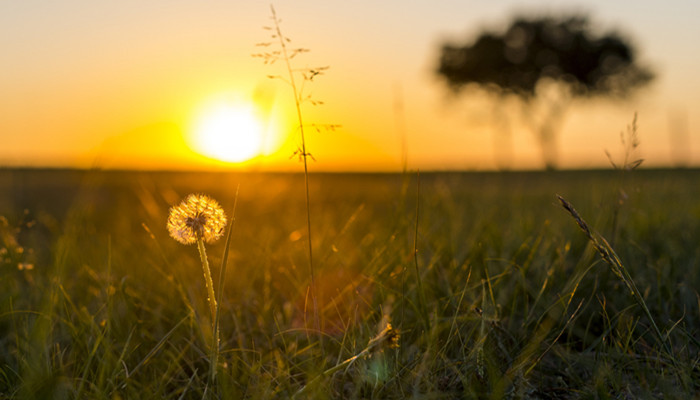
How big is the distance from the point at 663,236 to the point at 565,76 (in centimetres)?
3419

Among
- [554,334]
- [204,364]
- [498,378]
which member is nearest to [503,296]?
[554,334]

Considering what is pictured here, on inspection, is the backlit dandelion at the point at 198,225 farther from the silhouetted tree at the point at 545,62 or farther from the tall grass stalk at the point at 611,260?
the silhouetted tree at the point at 545,62

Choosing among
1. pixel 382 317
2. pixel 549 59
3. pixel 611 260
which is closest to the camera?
pixel 611 260

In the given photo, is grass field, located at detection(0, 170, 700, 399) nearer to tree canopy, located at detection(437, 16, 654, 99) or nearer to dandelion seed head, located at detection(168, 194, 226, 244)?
dandelion seed head, located at detection(168, 194, 226, 244)

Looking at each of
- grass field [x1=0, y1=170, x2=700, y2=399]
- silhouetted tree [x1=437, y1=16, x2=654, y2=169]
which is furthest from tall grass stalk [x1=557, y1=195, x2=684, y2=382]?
silhouetted tree [x1=437, y1=16, x2=654, y2=169]

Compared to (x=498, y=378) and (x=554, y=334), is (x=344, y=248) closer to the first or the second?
(x=554, y=334)

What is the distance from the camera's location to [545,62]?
110 feet

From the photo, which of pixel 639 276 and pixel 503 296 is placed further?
pixel 639 276

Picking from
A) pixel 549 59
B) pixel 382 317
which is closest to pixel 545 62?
pixel 549 59

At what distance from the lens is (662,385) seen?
1353mm

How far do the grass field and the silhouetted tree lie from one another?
32.0m

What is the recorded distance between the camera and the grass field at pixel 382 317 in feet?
4.88

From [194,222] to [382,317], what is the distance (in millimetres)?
729

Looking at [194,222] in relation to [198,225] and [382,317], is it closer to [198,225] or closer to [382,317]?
[198,225]
